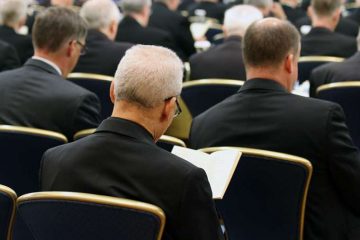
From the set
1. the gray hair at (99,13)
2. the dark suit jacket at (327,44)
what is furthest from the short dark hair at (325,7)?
the gray hair at (99,13)

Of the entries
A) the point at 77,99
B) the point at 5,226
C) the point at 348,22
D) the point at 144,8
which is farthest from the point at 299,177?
the point at 348,22

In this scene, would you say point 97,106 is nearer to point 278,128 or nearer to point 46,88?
point 46,88

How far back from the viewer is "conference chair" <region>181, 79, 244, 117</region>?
15.4 feet

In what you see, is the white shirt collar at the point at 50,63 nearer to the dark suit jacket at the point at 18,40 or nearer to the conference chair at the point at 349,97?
the conference chair at the point at 349,97

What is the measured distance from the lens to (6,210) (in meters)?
2.62

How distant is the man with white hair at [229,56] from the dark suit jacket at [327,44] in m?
0.69

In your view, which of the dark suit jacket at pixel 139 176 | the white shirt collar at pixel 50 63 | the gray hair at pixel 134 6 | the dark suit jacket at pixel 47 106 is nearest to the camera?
the dark suit jacket at pixel 139 176

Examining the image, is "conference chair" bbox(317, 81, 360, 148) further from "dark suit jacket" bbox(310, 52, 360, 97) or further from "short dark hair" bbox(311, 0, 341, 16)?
"short dark hair" bbox(311, 0, 341, 16)

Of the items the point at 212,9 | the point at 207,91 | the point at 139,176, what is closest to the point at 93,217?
the point at 139,176

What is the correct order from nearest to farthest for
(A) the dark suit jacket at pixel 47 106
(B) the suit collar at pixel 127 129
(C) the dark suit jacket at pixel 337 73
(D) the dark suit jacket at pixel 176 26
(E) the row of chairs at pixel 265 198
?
(B) the suit collar at pixel 127 129, (E) the row of chairs at pixel 265 198, (A) the dark suit jacket at pixel 47 106, (C) the dark suit jacket at pixel 337 73, (D) the dark suit jacket at pixel 176 26

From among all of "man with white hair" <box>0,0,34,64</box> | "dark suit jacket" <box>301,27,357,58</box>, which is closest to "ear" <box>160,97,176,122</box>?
"dark suit jacket" <box>301,27,357,58</box>

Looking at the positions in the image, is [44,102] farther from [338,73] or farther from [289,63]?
[338,73]

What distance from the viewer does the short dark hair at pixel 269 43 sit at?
3586 millimetres

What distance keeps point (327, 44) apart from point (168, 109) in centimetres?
396
